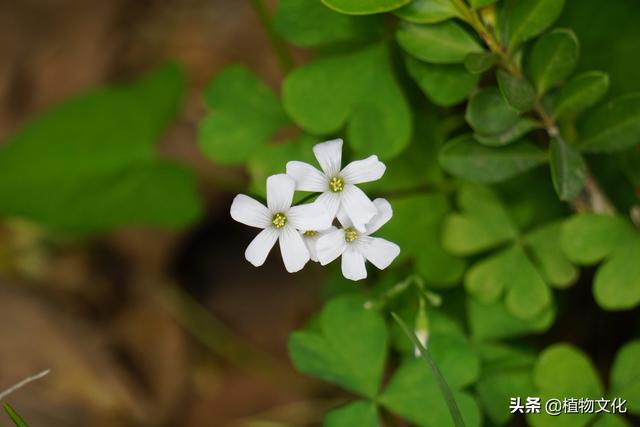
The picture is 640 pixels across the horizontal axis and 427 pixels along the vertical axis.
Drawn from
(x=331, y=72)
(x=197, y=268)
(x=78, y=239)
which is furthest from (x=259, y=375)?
(x=331, y=72)

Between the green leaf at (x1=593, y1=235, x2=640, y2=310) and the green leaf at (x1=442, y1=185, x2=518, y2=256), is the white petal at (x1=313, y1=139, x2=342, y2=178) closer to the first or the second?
the green leaf at (x1=442, y1=185, x2=518, y2=256)

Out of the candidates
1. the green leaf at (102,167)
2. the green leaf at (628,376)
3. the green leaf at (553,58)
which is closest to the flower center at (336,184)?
the green leaf at (553,58)

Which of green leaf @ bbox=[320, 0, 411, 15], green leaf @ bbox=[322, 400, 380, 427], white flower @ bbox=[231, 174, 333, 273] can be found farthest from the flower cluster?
green leaf @ bbox=[322, 400, 380, 427]

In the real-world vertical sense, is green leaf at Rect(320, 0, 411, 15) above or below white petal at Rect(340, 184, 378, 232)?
above

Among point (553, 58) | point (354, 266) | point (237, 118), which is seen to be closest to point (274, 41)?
point (237, 118)

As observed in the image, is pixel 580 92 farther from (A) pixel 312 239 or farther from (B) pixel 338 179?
(A) pixel 312 239

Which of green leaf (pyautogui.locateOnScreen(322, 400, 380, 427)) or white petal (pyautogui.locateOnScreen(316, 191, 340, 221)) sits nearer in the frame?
white petal (pyautogui.locateOnScreen(316, 191, 340, 221))

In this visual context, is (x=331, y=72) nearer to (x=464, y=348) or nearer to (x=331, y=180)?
(x=331, y=180)
